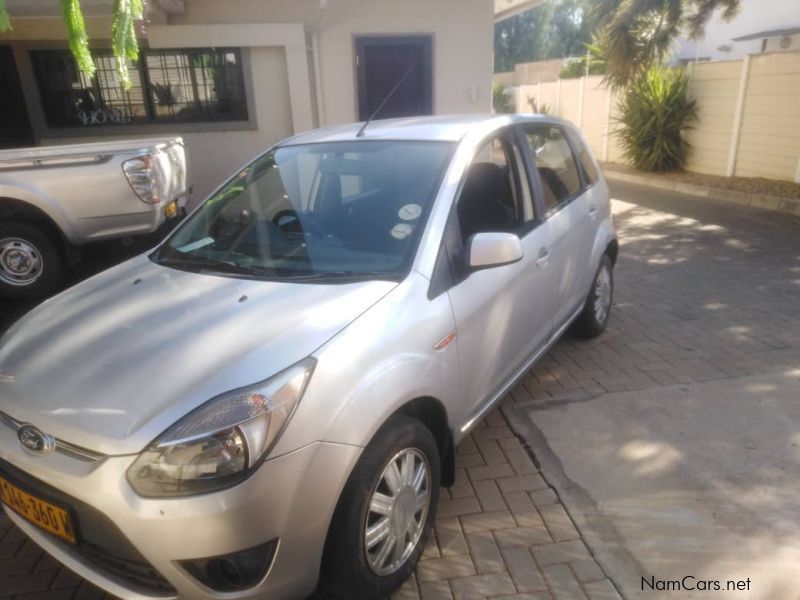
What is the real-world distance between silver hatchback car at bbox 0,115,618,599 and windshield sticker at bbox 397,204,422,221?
0.01 meters

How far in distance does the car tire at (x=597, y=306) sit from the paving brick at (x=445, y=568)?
93.6 inches

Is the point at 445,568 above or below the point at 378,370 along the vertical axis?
below

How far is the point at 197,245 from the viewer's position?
2.97m

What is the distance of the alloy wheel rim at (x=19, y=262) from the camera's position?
16.7 feet

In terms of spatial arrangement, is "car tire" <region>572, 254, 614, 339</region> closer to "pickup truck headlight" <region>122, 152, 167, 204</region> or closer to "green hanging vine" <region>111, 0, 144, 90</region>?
"green hanging vine" <region>111, 0, 144, 90</region>

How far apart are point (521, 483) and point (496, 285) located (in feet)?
3.40

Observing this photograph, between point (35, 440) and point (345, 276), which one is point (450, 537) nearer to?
point (345, 276)

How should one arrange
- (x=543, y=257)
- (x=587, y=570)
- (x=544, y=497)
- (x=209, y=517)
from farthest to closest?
(x=543, y=257) → (x=544, y=497) → (x=587, y=570) → (x=209, y=517)

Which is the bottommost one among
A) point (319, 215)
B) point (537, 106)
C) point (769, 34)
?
point (319, 215)

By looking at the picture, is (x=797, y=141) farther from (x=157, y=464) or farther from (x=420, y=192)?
(x=157, y=464)

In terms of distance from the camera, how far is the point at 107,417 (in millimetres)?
1797

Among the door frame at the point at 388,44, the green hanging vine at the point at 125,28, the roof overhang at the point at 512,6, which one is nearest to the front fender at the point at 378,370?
the green hanging vine at the point at 125,28

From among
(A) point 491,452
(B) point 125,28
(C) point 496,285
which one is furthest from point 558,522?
(B) point 125,28

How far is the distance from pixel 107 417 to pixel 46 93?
26.8 feet
